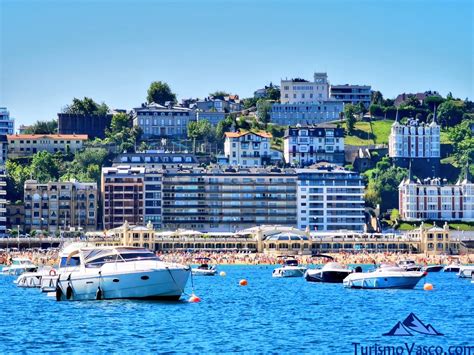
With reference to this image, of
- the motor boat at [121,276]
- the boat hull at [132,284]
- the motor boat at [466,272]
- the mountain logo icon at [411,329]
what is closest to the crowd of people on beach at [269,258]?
the motor boat at [466,272]

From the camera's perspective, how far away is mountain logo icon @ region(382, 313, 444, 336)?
232 ft

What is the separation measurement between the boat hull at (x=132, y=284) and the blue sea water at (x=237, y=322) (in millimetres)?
705

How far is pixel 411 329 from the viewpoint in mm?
72562

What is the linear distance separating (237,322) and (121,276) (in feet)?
29.6

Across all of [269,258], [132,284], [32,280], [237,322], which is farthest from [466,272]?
[237,322]

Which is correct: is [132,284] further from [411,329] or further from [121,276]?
[411,329]

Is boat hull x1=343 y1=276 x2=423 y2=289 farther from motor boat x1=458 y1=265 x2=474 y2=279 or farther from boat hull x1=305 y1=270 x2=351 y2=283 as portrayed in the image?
motor boat x1=458 y1=265 x2=474 y2=279

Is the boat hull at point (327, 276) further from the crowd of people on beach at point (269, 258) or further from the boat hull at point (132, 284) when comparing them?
the crowd of people on beach at point (269, 258)

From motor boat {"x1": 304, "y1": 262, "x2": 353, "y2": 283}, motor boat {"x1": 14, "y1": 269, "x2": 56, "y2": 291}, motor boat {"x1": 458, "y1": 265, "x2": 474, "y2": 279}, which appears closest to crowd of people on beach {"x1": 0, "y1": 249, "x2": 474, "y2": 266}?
motor boat {"x1": 458, "y1": 265, "x2": 474, "y2": 279}

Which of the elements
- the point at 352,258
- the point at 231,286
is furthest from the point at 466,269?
the point at 352,258

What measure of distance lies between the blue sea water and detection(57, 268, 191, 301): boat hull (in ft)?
2.31

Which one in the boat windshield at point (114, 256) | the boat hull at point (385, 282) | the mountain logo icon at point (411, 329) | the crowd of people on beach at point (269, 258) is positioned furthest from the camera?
the crowd of people on beach at point (269, 258)

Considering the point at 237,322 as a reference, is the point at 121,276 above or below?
above

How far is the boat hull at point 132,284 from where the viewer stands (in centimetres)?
8356
